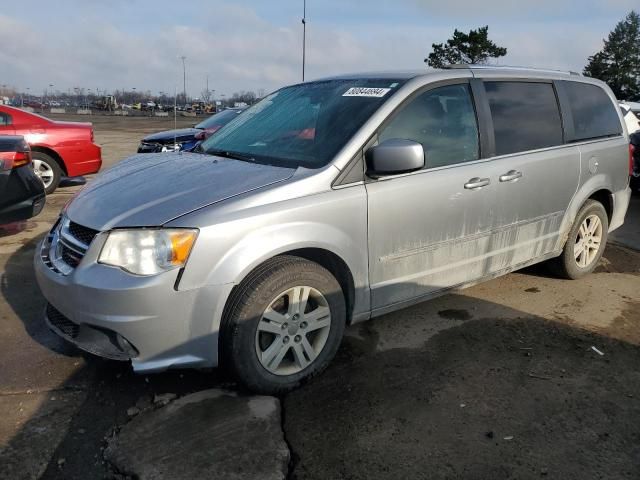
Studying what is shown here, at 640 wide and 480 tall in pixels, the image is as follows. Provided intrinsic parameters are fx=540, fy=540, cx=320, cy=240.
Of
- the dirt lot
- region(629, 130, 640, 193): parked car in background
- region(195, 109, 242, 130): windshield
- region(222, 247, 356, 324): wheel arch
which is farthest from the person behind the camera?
region(195, 109, 242, 130): windshield

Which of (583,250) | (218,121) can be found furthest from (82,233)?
(218,121)

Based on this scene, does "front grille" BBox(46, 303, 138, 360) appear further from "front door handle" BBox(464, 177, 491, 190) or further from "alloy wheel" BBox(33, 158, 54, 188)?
"alloy wheel" BBox(33, 158, 54, 188)

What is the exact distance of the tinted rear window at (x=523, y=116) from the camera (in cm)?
387

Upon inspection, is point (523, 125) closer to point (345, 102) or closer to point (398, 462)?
point (345, 102)

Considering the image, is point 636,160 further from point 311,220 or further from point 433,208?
point 311,220

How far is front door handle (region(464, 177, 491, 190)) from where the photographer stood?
11.6 feet

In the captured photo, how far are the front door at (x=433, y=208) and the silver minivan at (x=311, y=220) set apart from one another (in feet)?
0.03

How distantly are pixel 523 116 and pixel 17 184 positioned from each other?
15.2ft

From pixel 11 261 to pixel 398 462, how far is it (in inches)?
169

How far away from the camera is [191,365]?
2.73 metres

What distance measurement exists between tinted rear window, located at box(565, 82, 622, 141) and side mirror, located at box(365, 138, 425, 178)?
2.09 metres

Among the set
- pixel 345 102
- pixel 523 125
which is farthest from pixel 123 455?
pixel 523 125

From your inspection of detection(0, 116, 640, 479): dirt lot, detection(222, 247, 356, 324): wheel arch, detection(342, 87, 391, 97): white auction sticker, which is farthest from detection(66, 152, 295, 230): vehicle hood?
detection(0, 116, 640, 479): dirt lot

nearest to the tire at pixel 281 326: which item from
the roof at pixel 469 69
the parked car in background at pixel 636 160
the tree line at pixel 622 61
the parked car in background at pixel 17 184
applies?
the roof at pixel 469 69
